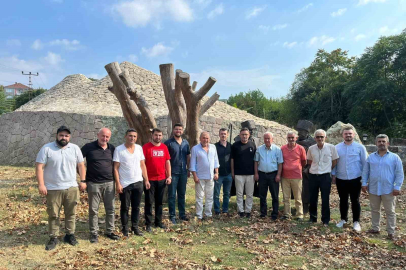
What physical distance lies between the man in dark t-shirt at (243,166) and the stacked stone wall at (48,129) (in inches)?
327

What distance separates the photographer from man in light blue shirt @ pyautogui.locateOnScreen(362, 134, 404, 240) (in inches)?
200

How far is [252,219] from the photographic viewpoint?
6129mm

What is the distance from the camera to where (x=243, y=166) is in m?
6.10

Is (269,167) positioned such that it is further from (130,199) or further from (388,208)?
(130,199)

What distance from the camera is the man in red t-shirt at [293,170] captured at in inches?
234

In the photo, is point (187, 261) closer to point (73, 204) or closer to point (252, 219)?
point (73, 204)

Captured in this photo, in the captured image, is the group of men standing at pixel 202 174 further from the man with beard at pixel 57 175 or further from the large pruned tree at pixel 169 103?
the large pruned tree at pixel 169 103

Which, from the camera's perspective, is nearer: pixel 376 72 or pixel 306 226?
pixel 306 226

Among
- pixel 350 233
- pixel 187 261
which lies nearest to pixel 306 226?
pixel 350 233

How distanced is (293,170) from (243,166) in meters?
0.92

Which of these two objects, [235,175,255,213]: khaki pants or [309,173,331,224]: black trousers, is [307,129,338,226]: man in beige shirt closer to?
[309,173,331,224]: black trousers

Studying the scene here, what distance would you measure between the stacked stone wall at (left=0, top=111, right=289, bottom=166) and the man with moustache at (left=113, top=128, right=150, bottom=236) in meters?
9.14

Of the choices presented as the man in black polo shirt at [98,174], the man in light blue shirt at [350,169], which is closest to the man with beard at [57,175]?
the man in black polo shirt at [98,174]

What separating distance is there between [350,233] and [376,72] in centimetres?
2208
